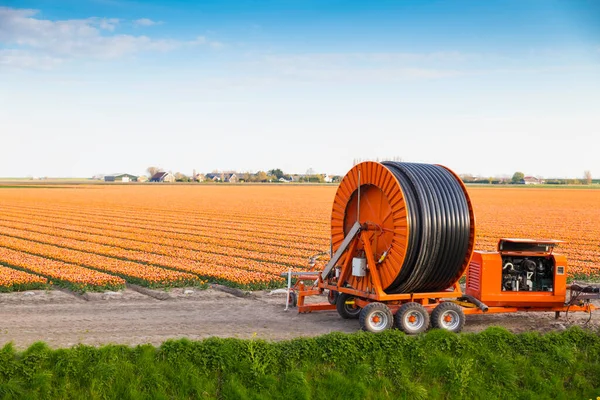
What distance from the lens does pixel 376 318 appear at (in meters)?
12.6

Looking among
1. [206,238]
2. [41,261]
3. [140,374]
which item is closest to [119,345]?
[140,374]

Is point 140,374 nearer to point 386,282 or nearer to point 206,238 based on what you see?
point 386,282

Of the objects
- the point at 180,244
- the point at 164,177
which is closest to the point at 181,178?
the point at 164,177

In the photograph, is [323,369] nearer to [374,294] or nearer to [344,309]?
[374,294]

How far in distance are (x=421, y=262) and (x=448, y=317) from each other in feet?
4.23

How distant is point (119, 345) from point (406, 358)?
4735mm

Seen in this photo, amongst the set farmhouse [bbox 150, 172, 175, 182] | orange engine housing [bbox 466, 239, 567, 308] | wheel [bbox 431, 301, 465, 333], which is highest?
A: farmhouse [bbox 150, 172, 175, 182]

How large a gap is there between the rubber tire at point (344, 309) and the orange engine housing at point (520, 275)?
2.47 meters

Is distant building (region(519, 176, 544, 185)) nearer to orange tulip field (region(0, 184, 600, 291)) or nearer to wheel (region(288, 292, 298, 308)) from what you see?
orange tulip field (region(0, 184, 600, 291))

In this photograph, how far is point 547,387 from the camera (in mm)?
11156

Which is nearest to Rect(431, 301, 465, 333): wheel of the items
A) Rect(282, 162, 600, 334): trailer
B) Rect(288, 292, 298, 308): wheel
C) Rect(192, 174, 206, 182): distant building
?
Rect(282, 162, 600, 334): trailer

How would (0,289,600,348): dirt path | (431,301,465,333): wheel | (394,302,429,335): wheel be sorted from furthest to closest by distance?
(431,301,465,333): wheel
(394,302,429,335): wheel
(0,289,600,348): dirt path

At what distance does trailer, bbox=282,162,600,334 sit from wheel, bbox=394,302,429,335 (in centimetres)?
2

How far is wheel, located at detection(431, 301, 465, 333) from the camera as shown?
1282 centimetres
